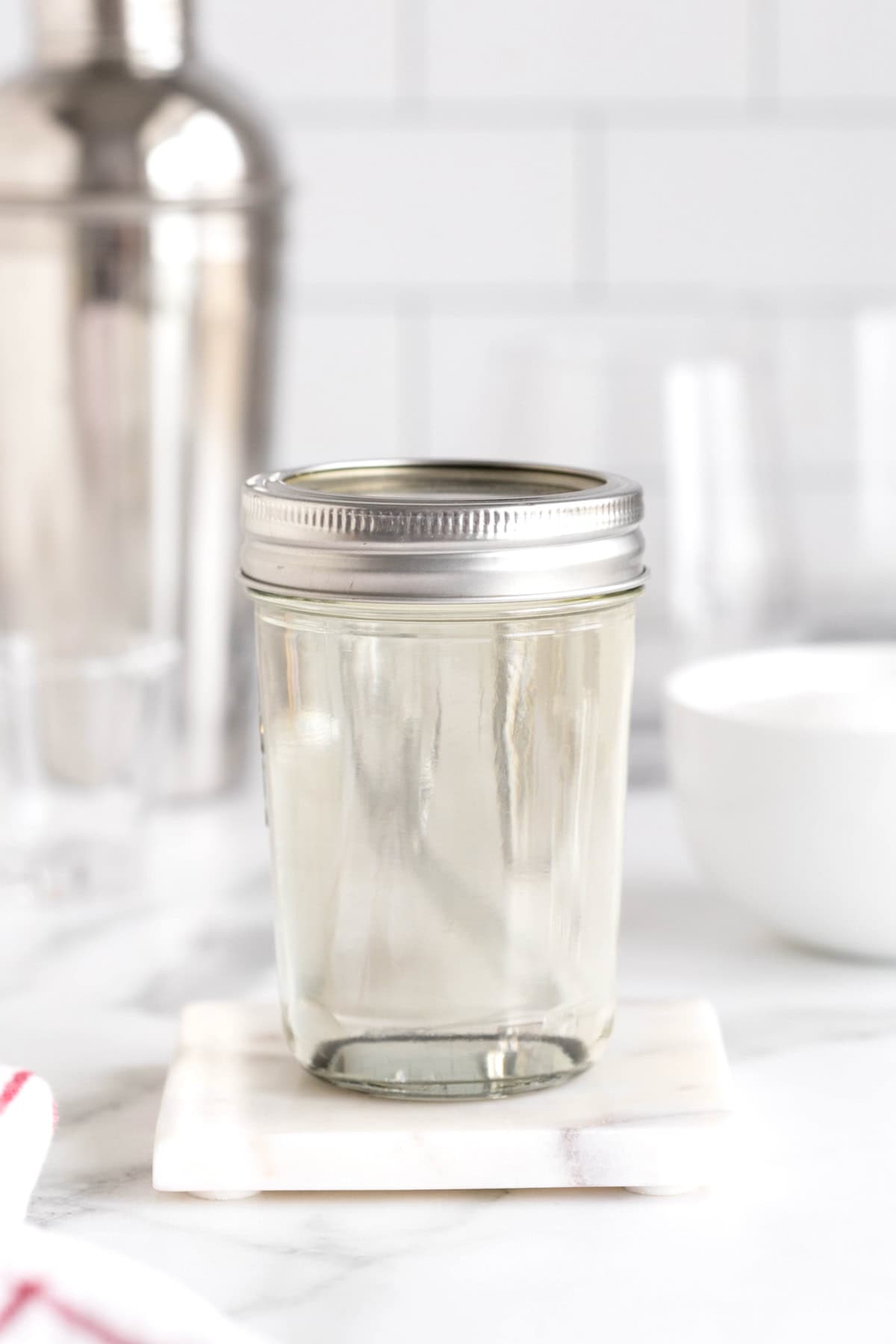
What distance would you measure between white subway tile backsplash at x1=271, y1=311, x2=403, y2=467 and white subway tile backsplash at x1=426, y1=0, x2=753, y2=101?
188 mm

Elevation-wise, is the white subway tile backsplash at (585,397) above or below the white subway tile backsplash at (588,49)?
below

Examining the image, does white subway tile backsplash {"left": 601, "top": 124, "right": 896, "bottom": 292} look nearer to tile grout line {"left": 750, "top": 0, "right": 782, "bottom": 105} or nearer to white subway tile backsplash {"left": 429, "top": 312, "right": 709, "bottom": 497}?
tile grout line {"left": 750, "top": 0, "right": 782, "bottom": 105}

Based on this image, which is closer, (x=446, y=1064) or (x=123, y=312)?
(x=446, y=1064)

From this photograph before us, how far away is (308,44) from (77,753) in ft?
2.46

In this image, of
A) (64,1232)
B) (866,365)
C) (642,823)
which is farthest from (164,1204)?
(866,365)

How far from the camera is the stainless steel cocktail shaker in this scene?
76cm

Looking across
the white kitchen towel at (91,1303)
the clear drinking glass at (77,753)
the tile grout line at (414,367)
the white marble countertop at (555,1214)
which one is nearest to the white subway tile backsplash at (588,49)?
the tile grout line at (414,367)

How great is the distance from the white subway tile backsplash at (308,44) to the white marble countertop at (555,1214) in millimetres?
890

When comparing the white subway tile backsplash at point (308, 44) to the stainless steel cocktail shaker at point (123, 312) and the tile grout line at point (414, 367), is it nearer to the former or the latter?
the tile grout line at point (414, 367)

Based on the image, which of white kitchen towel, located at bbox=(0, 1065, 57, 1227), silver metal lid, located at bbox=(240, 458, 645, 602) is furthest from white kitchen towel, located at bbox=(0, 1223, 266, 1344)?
silver metal lid, located at bbox=(240, 458, 645, 602)

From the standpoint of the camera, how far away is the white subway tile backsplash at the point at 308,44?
1.28m

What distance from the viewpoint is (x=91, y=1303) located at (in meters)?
0.32

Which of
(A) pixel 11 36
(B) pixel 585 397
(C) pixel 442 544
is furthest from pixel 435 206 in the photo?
(C) pixel 442 544

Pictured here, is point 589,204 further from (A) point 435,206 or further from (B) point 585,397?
(B) point 585,397
